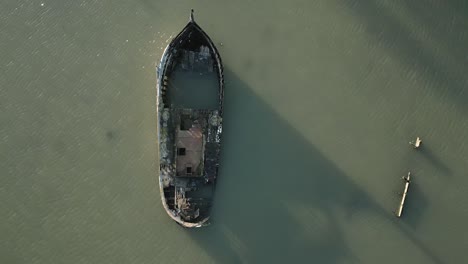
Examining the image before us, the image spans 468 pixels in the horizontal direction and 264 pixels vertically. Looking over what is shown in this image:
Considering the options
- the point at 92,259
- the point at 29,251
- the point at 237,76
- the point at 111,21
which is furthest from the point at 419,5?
the point at 29,251

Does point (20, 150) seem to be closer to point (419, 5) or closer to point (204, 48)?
point (204, 48)

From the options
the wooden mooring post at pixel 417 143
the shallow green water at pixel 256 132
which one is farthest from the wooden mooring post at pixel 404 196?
the wooden mooring post at pixel 417 143

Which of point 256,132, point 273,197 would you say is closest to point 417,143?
point 273,197

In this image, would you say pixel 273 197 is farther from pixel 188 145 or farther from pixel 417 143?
pixel 417 143

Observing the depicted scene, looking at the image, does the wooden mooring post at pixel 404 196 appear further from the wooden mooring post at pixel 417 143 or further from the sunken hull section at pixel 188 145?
the sunken hull section at pixel 188 145

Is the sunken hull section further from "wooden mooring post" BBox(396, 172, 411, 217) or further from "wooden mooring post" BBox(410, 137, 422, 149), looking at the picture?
"wooden mooring post" BBox(410, 137, 422, 149)

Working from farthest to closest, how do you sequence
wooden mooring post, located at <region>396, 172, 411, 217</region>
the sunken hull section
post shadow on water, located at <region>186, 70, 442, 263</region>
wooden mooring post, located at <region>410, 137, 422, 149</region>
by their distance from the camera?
wooden mooring post, located at <region>410, 137, 422, 149</region> < wooden mooring post, located at <region>396, 172, 411, 217</region> < post shadow on water, located at <region>186, 70, 442, 263</region> < the sunken hull section

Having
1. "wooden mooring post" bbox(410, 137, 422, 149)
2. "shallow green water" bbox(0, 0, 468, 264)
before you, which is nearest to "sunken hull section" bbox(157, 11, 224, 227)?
"shallow green water" bbox(0, 0, 468, 264)
